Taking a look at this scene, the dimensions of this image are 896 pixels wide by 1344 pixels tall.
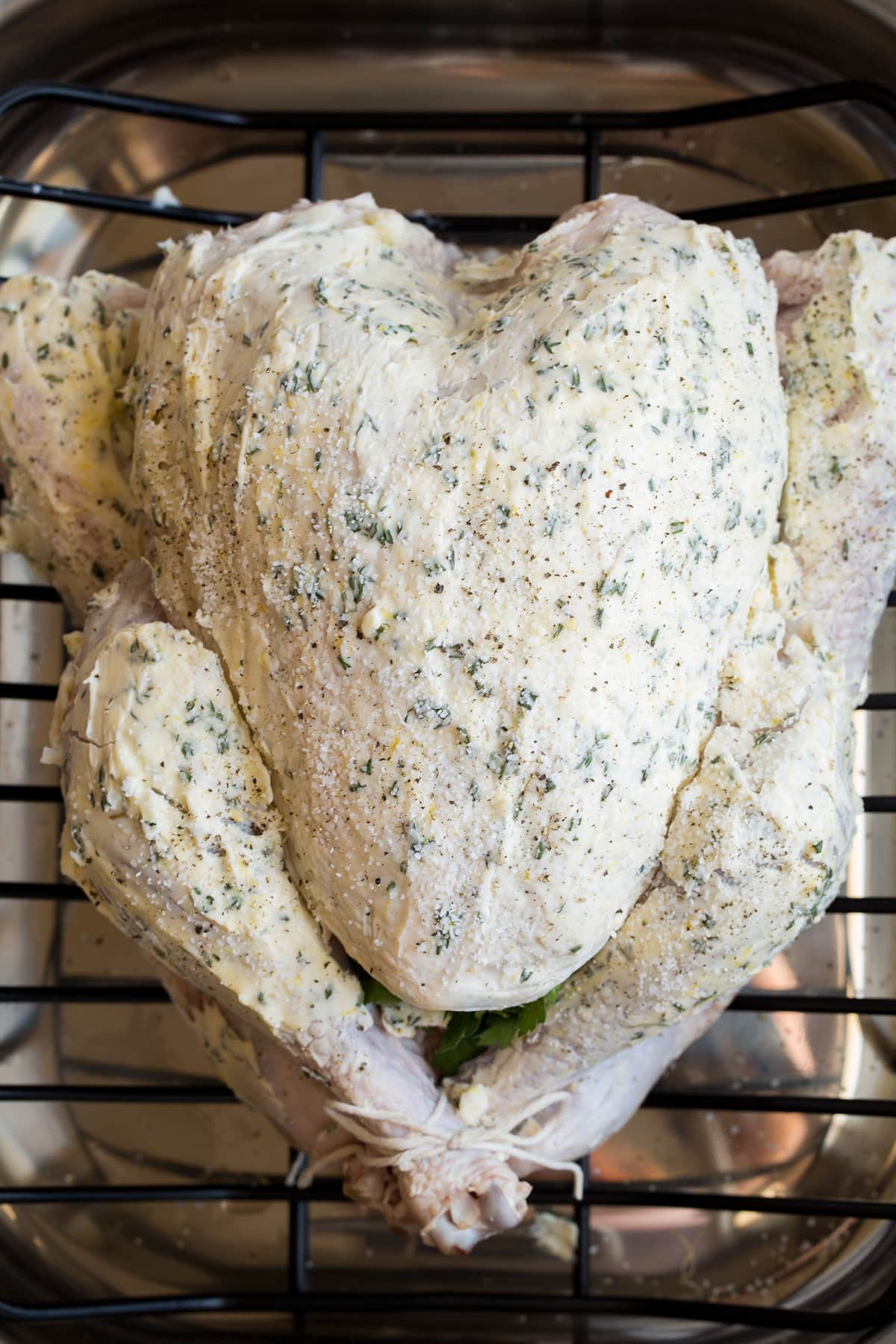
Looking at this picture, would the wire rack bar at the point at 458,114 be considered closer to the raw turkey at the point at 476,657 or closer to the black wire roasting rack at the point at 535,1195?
the black wire roasting rack at the point at 535,1195

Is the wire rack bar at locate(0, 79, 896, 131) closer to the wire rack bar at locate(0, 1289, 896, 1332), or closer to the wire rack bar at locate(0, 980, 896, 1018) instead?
the wire rack bar at locate(0, 980, 896, 1018)

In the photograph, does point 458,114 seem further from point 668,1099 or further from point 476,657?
point 668,1099

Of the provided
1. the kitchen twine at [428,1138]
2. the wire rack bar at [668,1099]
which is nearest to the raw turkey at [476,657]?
the kitchen twine at [428,1138]

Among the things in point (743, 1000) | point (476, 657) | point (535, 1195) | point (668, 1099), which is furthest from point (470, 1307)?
point (476, 657)

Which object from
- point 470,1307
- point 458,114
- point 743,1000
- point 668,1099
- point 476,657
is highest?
point 458,114

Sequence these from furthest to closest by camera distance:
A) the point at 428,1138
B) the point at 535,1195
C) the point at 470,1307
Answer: the point at 535,1195 < the point at 470,1307 < the point at 428,1138

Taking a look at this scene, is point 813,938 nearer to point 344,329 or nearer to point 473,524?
point 473,524
